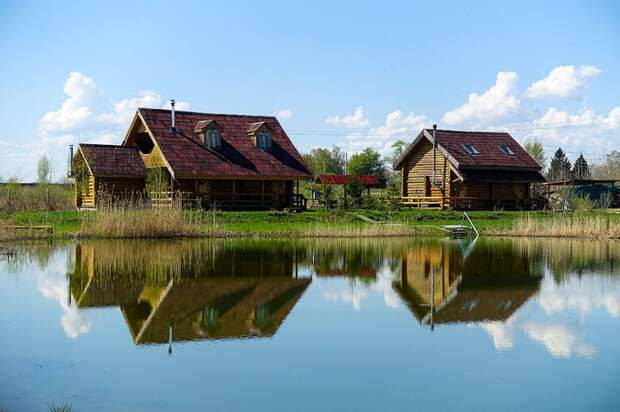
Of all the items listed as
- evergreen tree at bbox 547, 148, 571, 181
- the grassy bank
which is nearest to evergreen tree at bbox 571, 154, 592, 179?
evergreen tree at bbox 547, 148, 571, 181

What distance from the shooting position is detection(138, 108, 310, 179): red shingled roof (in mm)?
47906

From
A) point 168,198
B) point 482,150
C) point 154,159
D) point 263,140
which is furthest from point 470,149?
point 168,198

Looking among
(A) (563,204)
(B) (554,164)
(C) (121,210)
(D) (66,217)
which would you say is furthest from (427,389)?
(B) (554,164)

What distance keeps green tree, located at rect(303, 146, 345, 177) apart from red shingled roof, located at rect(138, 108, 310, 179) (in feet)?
150

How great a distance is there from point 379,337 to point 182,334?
3.84 meters

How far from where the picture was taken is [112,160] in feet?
160

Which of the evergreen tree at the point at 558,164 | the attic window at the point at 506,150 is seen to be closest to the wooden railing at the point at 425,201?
the attic window at the point at 506,150

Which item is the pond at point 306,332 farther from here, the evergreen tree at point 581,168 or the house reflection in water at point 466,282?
the evergreen tree at point 581,168

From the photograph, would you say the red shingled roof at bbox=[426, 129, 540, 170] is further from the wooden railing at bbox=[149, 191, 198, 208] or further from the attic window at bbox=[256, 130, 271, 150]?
the wooden railing at bbox=[149, 191, 198, 208]

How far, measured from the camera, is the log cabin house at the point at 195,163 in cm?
Result: 4775

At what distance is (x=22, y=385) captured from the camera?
12.5 m

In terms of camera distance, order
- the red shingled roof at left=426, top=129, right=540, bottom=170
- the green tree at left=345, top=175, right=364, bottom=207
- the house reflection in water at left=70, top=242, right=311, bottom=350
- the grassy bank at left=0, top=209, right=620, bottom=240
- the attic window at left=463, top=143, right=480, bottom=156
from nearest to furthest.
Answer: the house reflection in water at left=70, top=242, right=311, bottom=350 < the grassy bank at left=0, top=209, right=620, bottom=240 < the green tree at left=345, top=175, right=364, bottom=207 < the red shingled roof at left=426, top=129, right=540, bottom=170 < the attic window at left=463, top=143, right=480, bottom=156

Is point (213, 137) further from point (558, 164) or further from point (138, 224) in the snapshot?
point (558, 164)

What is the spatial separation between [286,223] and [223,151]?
9.71 m
